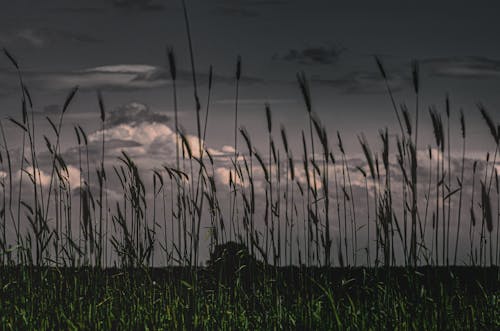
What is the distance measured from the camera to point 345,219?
388 cm

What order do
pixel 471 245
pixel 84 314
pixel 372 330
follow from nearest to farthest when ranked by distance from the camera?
pixel 372 330, pixel 84 314, pixel 471 245

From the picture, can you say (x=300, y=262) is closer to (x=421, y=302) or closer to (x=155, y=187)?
(x=421, y=302)

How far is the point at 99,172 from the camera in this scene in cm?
373

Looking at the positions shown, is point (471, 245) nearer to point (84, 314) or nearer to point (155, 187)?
point (155, 187)

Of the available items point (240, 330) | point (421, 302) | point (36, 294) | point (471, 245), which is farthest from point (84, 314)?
point (471, 245)

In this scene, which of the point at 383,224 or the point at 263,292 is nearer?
the point at 383,224

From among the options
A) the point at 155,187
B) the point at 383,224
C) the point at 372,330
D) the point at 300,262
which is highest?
the point at 155,187

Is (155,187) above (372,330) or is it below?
above

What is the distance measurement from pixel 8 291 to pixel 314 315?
2134 millimetres

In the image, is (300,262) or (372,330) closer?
(372,330)

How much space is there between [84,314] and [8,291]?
0.78 m

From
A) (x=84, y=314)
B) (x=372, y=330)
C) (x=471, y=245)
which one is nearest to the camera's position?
(x=372, y=330)

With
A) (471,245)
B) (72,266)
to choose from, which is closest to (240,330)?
(72,266)

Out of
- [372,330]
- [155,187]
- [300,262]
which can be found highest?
[155,187]
